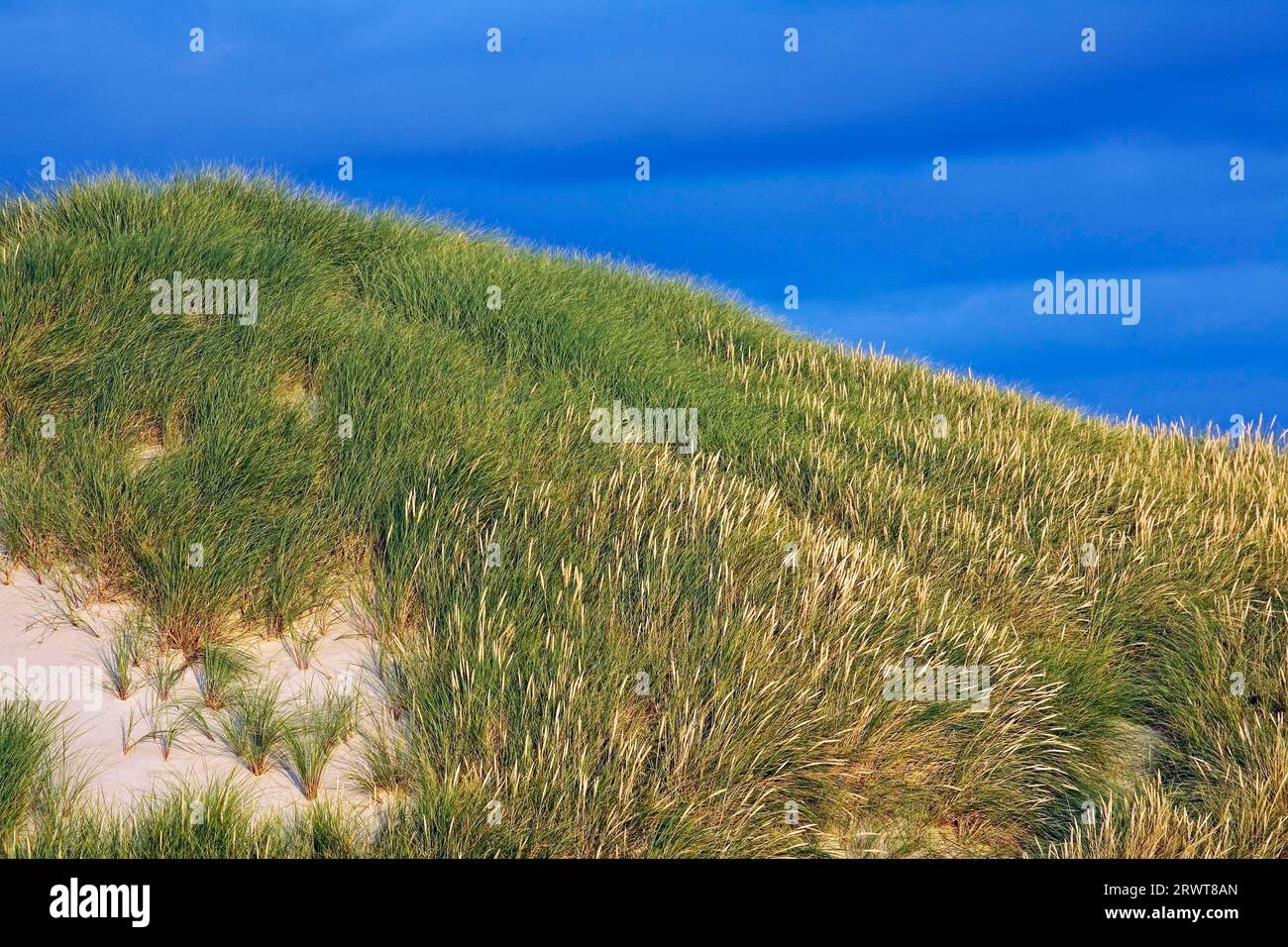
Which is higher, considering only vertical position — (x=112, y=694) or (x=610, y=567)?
(x=610, y=567)

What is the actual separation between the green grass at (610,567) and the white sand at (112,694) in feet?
0.57

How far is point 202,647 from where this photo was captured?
5609mm

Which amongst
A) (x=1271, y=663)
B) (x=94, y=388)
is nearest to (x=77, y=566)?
(x=94, y=388)

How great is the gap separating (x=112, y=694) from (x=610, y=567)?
9.05 feet

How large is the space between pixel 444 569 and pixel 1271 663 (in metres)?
5.31

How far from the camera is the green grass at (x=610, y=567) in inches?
192

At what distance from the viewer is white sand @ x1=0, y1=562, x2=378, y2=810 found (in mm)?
4840

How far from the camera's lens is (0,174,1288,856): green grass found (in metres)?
4.88

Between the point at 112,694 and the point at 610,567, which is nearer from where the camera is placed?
the point at 112,694

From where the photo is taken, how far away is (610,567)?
19.6 feet

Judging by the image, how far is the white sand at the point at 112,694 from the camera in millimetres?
4840

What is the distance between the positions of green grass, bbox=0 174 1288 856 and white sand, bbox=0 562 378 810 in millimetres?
174

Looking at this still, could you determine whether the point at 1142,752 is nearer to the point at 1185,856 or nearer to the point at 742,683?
the point at 1185,856

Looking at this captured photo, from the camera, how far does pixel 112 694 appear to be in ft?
17.5
